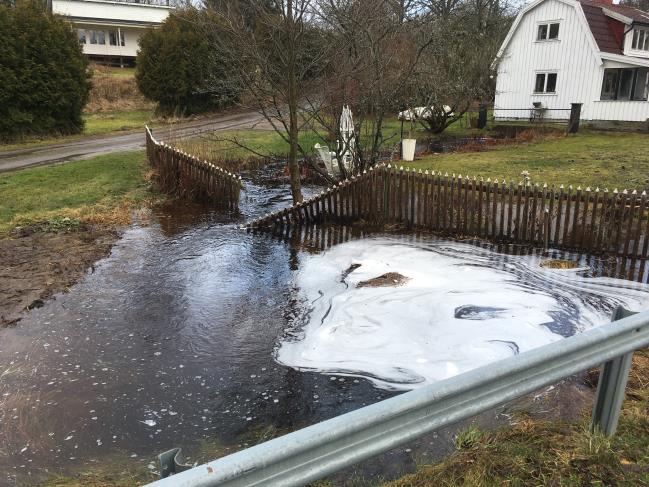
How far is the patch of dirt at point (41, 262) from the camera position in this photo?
23.3 ft

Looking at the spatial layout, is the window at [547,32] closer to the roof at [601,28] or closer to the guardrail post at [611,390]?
the roof at [601,28]

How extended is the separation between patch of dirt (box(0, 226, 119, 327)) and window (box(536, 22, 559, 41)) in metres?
26.4

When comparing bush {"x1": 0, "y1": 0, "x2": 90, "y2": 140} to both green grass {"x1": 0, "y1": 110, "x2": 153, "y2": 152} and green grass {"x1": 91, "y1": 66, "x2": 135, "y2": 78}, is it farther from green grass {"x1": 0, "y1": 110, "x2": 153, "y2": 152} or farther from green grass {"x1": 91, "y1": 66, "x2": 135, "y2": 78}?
green grass {"x1": 91, "y1": 66, "x2": 135, "y2": 78}

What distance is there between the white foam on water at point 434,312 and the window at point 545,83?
23.4 meters

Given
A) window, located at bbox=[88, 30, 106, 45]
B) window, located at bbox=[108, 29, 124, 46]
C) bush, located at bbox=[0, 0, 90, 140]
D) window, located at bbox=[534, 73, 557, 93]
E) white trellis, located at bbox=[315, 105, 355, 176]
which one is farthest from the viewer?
window, located at bbox=[108, 29, 124, 46]

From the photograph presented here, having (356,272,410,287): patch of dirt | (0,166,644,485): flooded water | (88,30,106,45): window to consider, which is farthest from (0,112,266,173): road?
(88,30,106,45): window

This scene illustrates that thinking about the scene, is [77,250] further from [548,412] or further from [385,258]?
[548,412]

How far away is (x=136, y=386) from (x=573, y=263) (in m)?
6.62

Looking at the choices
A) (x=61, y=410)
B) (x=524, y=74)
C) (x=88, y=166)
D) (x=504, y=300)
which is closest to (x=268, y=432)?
(x=61, y=410)

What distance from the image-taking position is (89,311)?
6840 mm

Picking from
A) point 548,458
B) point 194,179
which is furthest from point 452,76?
point 548,458

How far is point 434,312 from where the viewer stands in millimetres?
6559

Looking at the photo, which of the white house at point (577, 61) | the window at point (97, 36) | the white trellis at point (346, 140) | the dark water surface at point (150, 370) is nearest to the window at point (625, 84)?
the white house at point (577, 61)

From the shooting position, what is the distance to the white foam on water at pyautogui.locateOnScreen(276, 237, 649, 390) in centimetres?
550
